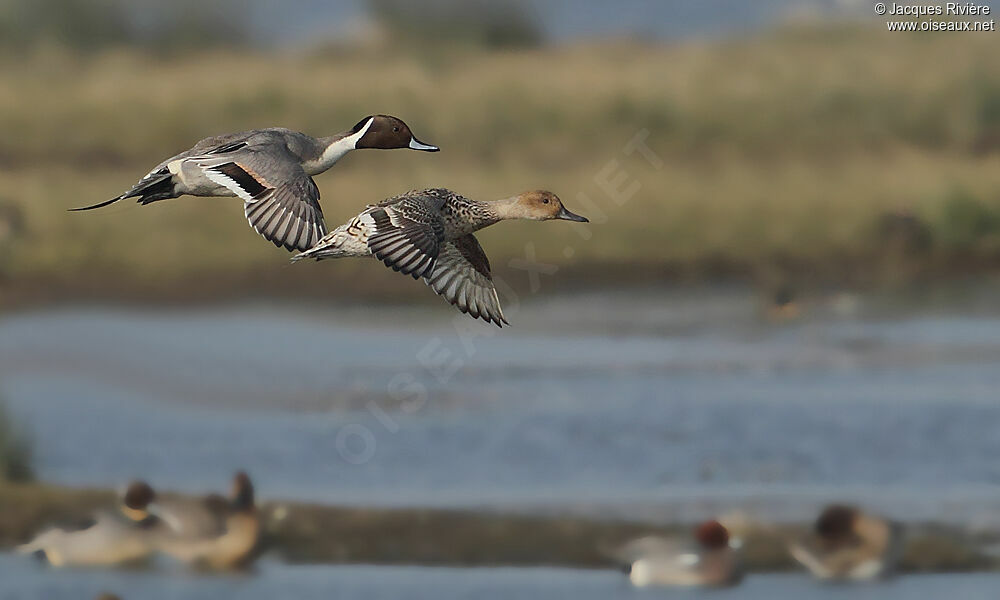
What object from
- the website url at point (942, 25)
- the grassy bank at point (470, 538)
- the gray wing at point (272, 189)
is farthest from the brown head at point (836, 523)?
the website url at point (942, 25)

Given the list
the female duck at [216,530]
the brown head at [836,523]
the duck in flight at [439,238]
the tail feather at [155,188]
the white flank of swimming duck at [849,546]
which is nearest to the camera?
the duck in flight at [439,238]

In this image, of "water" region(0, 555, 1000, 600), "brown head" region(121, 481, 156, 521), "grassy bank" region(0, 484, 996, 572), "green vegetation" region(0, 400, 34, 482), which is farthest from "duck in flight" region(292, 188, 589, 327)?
"green vegetation" region(0, 400, 34, 482)

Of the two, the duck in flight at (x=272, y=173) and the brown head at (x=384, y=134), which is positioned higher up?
the brown head at (x=384, y=134)

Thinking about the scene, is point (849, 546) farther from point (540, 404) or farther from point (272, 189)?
point (272, 189)

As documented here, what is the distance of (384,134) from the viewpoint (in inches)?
174

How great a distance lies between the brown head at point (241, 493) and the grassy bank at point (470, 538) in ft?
0.43

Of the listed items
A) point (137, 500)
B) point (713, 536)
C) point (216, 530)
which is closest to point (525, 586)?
point (713, 536)

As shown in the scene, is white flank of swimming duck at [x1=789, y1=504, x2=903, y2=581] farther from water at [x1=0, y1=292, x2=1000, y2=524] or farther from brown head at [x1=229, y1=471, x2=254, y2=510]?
brown head at [x1=229, y1=471, x2=254, y2=510]

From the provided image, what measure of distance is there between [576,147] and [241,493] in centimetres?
593

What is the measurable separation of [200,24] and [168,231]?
3.91m

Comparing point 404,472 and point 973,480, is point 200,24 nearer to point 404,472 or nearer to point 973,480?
point 404,472

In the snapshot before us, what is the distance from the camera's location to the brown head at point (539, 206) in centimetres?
481

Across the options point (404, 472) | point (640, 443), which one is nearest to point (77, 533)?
point (404, 472)

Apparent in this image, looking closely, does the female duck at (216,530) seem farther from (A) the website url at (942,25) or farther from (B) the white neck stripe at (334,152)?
(A) the website url at (942,25)
